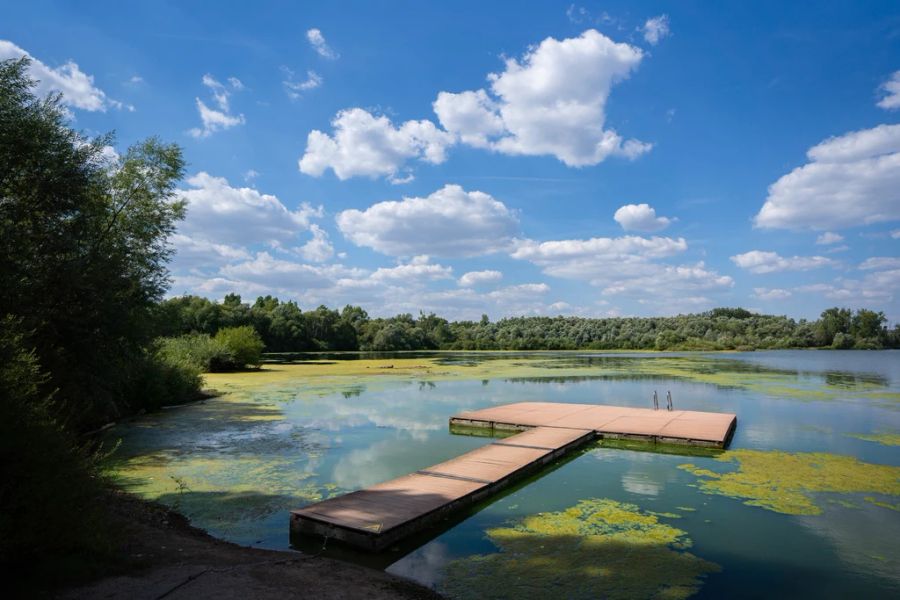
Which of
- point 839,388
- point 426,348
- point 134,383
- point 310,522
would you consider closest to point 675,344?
point 426,348

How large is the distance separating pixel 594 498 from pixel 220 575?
18.8 ft

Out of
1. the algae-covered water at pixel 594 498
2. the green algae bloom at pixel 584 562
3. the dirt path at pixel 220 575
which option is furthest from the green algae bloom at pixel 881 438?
the dirt path at pixel 220 575

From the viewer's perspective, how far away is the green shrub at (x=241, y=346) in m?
34.5

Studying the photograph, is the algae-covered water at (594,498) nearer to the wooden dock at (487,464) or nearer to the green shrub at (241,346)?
the wooden dock at (487,464)

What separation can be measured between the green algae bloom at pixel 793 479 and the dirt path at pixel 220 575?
20.1 ft

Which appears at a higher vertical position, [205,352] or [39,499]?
[205,352]

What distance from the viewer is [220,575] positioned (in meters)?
5.03

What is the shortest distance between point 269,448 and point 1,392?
25.2 feet

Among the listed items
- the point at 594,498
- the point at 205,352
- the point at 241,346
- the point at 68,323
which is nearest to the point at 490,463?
the point at 594,498

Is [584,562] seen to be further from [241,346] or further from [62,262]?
[241,346]

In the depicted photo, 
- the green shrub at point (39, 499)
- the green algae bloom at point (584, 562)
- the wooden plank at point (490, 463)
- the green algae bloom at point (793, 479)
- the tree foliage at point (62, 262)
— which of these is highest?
the tree foliage at point (62, 262)

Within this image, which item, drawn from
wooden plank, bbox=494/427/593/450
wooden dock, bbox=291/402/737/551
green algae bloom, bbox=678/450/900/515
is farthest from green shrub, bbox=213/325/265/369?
green algae bloom, bbox=678/450/900/515

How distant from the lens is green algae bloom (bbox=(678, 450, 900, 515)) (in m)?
8.56

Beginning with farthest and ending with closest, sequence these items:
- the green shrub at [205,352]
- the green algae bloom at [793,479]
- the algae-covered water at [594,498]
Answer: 1. the green shrub at [205,352]
2. the green algae bloom at [793,479]
3. the algae-covered water at [594,498]
